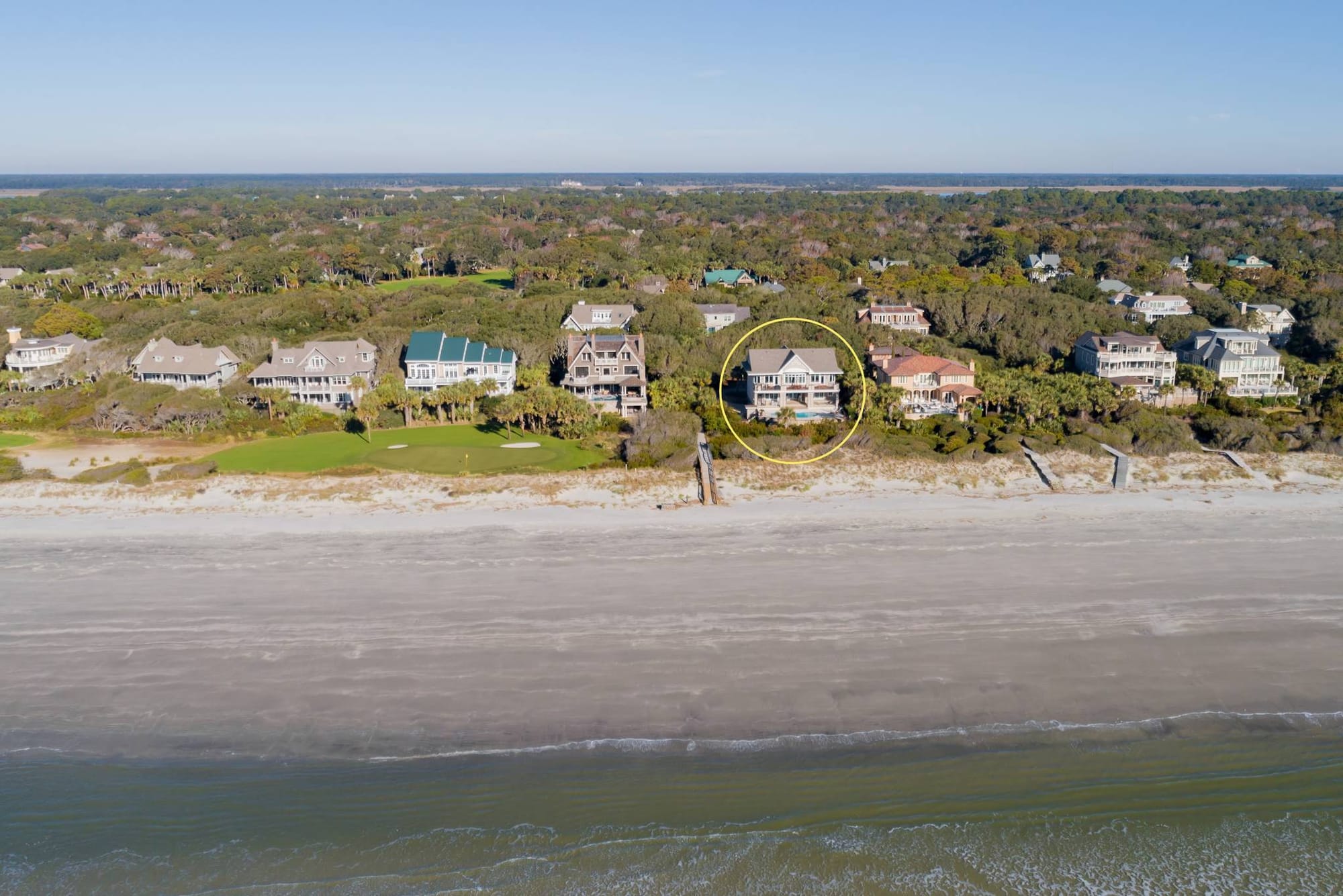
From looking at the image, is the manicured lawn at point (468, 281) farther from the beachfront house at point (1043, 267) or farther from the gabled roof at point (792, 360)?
the beachfront house at point (1043, 267)

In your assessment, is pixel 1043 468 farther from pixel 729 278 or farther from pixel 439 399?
pixel 729 278

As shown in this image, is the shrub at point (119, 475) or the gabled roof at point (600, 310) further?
the gabled roof at point (600, 310)

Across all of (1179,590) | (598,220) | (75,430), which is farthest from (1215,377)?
(598,220)

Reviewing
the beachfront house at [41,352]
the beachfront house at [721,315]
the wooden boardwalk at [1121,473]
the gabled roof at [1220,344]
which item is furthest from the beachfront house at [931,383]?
the beachfront house at [41,352]

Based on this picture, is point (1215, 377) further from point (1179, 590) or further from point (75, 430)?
point (75, 430)

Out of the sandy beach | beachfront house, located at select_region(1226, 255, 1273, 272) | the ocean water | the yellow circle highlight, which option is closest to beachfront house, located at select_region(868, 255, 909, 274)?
beachfront house, located at select_region(1226, 255, 1273, 272)

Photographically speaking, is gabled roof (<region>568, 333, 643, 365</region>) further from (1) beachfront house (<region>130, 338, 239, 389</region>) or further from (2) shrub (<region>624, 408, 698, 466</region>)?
(1) beachfront house (<region>130, 338, 239, 389</region>)
